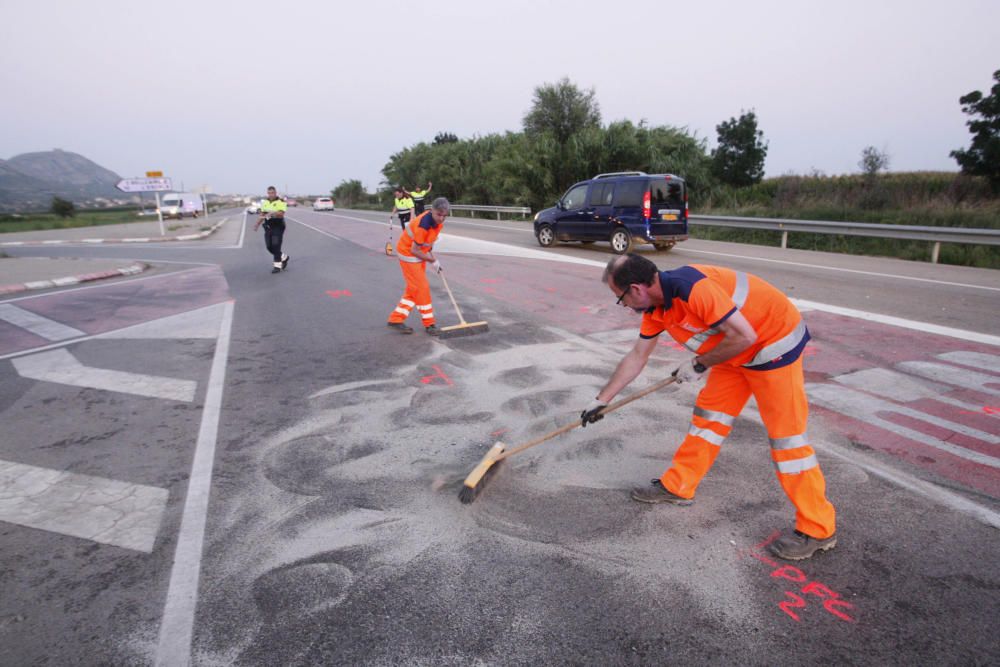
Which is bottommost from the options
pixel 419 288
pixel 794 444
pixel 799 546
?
pixel 799 546

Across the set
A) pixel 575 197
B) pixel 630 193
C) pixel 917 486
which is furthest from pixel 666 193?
pixel 917 486

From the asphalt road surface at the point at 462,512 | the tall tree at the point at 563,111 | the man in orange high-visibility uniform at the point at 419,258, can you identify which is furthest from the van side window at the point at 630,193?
the tall tree at the point at 563,111

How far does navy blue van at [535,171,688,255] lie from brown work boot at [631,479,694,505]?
1074 cm

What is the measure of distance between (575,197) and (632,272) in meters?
13.2

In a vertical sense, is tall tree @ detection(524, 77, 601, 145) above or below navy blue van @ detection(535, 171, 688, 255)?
above

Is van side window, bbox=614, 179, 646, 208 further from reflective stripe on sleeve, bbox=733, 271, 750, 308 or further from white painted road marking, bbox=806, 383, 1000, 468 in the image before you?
reflective stripe on sleeve, bbox=733, 271, 750, 308

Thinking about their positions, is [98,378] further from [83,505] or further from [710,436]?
[710,436]

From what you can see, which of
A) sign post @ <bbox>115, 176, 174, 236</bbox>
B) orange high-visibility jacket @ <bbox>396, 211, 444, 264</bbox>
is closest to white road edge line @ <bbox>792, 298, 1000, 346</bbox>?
orange high-visibility jacket @ <bbox>396, 211, 444, 264</bbox>

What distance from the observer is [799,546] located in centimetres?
265

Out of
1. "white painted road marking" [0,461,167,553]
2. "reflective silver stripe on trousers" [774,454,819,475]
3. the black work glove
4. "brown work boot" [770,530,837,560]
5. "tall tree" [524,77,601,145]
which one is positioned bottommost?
"white painted road marking" [0,461,167,553]

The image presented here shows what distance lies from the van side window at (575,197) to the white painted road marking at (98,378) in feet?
38.2

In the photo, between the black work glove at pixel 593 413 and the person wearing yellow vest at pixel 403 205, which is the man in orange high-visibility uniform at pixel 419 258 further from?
the person wearing yellow vest at pixel 403 205

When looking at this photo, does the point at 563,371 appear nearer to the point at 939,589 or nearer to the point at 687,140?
the point at 939,589

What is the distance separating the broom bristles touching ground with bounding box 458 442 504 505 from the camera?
313 cm
